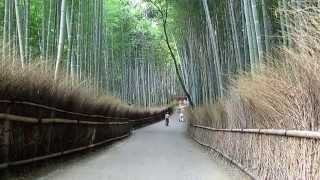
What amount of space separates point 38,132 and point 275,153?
15.0ft

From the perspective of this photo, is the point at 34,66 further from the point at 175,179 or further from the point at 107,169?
the point at 175,179

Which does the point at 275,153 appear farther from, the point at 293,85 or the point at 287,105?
the point at 293,85

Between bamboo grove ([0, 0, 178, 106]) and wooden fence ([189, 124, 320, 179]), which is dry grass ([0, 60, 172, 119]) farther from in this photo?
wooden fence ([189, 124, 320, 179])

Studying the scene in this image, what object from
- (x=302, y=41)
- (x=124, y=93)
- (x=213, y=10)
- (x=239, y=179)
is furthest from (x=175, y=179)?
(x=124, y=93)

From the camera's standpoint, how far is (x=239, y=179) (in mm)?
8422

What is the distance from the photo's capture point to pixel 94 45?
2031 cm

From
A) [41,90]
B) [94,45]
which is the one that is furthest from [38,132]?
[94,45]

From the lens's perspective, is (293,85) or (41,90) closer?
(293,85)

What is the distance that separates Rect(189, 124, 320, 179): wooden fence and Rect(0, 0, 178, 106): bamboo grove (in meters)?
3.53

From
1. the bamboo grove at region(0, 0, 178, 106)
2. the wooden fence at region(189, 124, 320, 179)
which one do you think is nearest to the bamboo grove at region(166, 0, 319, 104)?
the wooden fence at region(189, 124, 320, 179)

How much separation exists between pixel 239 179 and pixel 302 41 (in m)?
3.94

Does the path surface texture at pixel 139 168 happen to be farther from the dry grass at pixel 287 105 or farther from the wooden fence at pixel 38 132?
the dry grass at pixel 287 105

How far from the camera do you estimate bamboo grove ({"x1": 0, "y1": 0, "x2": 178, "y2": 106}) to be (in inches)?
554

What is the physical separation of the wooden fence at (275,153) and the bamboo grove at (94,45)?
353 centimetres
